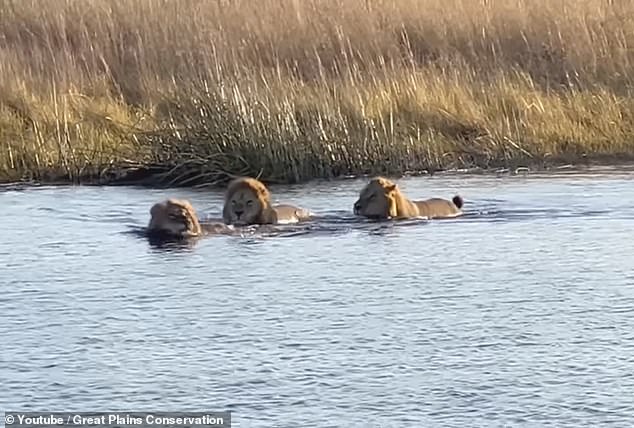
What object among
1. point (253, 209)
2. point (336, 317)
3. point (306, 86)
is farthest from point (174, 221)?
point (306, 86)

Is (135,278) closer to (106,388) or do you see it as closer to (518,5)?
(106,388)

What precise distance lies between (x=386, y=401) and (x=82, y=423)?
46.8 inches

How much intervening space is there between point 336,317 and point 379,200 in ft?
11.3

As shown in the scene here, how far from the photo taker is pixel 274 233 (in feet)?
37.5

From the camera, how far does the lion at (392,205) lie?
11.9m

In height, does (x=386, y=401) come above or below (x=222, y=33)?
below

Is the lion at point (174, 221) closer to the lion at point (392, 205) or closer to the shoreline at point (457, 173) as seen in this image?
the lion at point (392, 205)

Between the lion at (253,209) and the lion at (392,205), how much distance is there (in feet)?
1.35

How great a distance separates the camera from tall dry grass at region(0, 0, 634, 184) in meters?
14.4

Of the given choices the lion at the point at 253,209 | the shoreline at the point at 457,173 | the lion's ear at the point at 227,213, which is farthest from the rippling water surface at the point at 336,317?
the shoreline at the point at 457,173

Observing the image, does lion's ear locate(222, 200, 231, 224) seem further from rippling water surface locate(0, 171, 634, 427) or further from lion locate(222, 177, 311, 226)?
rippling water surface locate(0, 171, 634, 427)

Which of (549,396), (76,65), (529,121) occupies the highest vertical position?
(76,65)

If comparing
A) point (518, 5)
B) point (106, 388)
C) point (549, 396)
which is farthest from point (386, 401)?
point (518, 5)

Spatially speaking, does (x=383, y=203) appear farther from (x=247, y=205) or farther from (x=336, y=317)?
(x=336, y=317)
